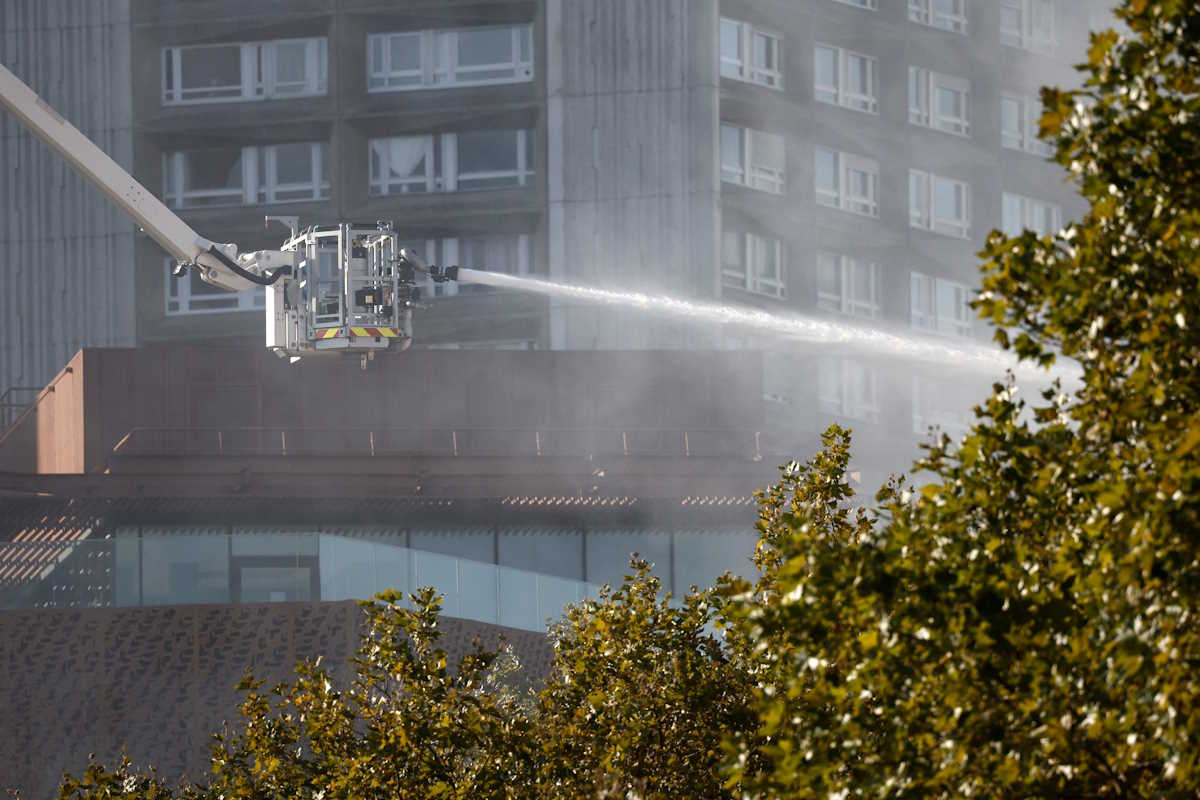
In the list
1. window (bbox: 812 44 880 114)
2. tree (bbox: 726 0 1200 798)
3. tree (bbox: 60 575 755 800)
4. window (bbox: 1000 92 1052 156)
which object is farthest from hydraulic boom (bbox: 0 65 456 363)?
window (bbox: 1000 92 1052 156)

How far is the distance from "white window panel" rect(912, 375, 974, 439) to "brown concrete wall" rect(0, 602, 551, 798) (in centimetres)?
3236

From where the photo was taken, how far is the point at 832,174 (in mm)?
64312

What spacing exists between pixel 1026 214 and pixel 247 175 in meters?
24.5

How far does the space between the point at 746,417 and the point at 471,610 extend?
15131 millimetres

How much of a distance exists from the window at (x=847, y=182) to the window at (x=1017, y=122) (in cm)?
598

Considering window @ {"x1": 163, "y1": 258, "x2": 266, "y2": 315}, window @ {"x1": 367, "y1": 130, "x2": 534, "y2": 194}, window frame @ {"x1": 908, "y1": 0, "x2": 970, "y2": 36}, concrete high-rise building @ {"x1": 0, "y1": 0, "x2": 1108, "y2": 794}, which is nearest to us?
concrete high-rise building @ {"x1": 0, "y1": 0, "x2": 1108, "y2": 794}

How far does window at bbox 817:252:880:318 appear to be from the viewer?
63875 mm

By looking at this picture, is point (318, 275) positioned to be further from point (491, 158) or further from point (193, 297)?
point (193, 297)

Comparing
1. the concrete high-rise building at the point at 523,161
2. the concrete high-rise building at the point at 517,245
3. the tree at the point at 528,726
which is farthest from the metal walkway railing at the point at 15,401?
the tree at the point at 528,726

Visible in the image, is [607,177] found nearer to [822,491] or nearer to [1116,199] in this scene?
[822,491]

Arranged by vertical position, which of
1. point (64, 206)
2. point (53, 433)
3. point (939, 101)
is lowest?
point (53, 433)

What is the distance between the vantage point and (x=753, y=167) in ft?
203

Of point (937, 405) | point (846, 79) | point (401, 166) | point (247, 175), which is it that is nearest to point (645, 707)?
point (401, 166)

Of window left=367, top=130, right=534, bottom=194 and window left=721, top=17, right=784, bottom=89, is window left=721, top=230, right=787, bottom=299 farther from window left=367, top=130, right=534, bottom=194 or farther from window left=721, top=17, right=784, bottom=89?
window left=367, top=130, right=534, bottom=194
